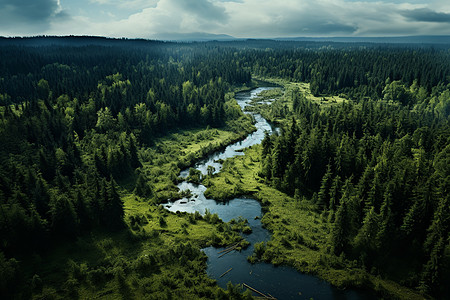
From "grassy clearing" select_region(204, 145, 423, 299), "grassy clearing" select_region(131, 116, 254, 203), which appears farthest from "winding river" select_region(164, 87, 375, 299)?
"grassy clearing" select_region(131, 116, 254, 203)

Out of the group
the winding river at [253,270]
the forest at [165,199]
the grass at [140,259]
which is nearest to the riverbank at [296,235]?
the winding river at [253,270]

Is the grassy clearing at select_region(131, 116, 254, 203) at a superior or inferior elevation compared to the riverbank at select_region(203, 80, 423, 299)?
superior

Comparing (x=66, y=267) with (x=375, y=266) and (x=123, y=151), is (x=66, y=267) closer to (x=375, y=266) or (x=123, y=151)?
(x=123, y=151)

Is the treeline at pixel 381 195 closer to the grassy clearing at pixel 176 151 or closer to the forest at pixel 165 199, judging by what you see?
the forest at pixel 165 199

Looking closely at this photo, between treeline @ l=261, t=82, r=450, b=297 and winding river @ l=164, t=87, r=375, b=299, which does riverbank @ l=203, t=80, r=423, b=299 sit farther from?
treeline @ l=261, t=82, r=450, b=297

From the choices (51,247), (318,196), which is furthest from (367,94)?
(51,247)

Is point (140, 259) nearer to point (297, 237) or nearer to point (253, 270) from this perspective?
point (253, 270)
